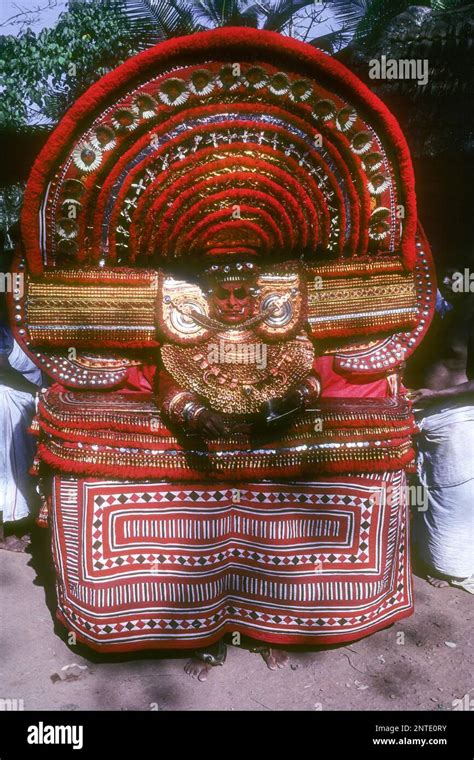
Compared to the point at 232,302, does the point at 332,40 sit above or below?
above

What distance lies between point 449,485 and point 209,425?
1.81 metres

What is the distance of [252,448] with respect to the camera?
2855 millimetres

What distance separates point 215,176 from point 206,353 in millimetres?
817

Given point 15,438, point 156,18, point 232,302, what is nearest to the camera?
point 232,302

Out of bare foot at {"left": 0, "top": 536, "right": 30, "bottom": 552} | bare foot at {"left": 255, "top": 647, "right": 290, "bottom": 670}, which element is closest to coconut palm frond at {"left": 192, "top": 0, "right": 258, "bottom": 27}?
bare foot at {"left": 0, "top": 536, "right": 30, "bottom": 552}

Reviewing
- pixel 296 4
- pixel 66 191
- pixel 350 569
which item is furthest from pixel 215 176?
pixel 296 4

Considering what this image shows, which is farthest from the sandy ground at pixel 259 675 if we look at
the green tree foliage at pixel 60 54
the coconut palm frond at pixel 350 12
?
the coconut palm frond at pixel 350 12

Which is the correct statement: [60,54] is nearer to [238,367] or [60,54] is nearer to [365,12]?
[365,12]

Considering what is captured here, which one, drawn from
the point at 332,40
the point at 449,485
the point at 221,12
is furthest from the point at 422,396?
the point at 221,12

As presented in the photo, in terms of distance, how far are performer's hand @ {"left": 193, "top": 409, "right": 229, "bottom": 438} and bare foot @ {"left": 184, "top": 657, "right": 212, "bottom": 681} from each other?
118cm

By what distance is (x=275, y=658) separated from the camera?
3.04 m

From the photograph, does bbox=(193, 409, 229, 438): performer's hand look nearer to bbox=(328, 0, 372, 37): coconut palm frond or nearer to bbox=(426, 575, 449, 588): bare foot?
bbox=(426, 575, 449, 588): bare foot

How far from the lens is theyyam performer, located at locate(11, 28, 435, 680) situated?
104 inches
